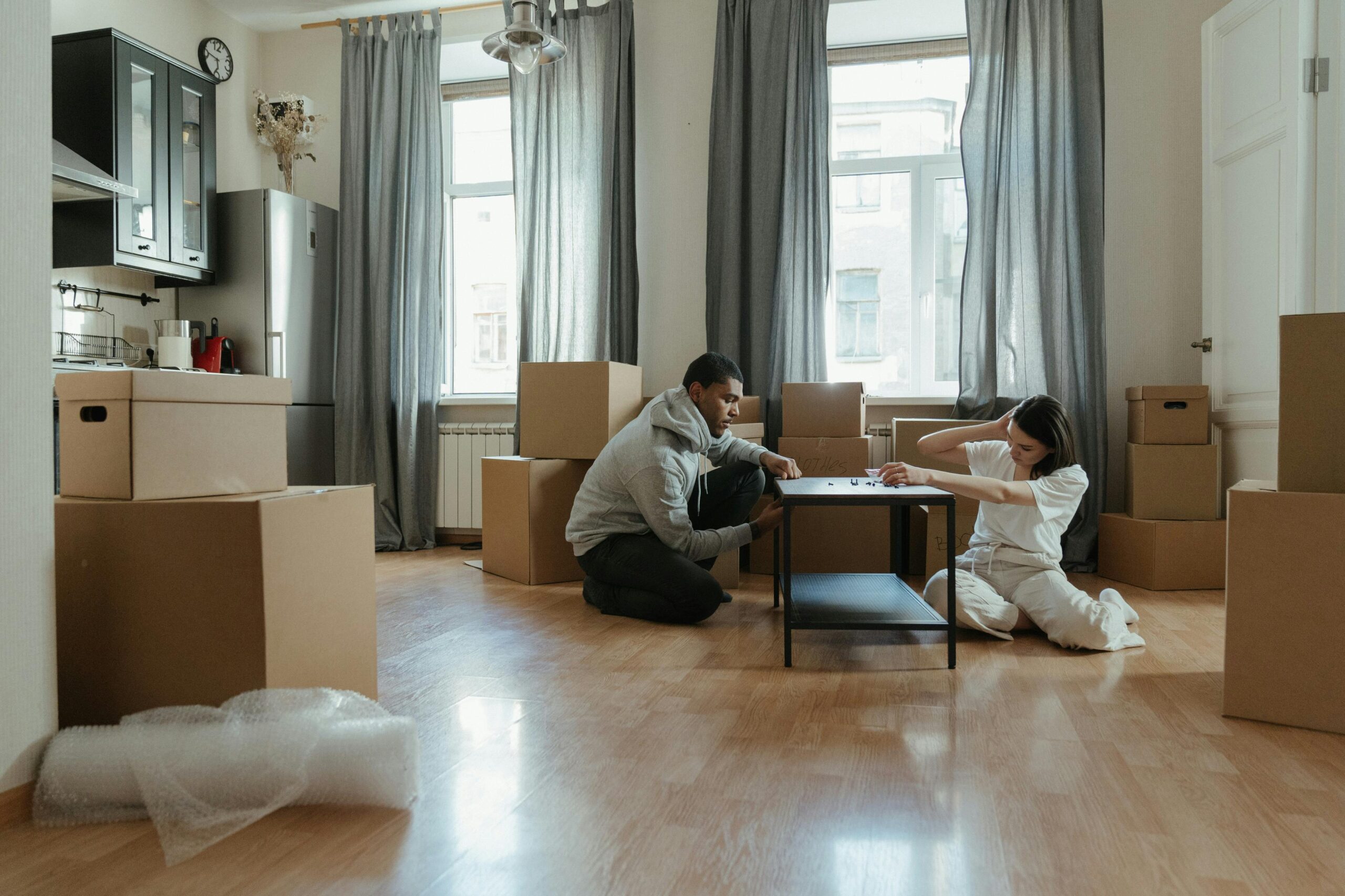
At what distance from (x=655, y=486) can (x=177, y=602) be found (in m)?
1.47

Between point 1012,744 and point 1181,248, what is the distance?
3.14 meters

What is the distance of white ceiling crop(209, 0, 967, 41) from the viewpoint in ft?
13.6

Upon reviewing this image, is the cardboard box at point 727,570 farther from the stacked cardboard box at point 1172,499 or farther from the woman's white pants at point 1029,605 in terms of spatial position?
the stacked cardboard box at point 1172,499

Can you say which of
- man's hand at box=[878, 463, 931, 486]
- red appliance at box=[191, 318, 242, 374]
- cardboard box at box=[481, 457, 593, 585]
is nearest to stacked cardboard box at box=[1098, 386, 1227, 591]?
man's hand at box=[878, 463, 931, 486]

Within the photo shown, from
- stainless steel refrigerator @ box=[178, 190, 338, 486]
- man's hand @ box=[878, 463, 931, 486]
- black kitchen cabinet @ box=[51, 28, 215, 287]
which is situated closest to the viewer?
man's hand @ box=[878, 463, 931, 486]

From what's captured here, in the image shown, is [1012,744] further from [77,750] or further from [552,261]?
[552,261]

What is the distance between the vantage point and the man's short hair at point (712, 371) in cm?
283

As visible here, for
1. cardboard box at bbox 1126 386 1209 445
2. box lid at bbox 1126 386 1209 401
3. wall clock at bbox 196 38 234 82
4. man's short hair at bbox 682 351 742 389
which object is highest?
wall clock at bbox 196 38 234 82

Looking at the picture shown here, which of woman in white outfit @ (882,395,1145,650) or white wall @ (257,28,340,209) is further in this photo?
white wall @ (257,28,340,209)

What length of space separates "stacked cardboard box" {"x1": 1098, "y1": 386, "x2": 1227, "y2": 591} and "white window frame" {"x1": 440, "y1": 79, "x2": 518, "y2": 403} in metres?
3.02

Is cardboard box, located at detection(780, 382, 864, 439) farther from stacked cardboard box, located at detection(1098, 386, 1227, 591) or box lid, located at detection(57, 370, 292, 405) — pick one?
box lid, located at detection(57, 370, 292, 405)

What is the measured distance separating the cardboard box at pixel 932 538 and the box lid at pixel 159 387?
240 cm

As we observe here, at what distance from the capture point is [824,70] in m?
4.12

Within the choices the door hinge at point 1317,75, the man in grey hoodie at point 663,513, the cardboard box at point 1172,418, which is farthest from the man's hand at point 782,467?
the door hinge at point 1317,75
